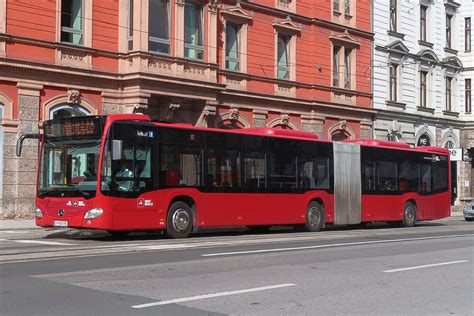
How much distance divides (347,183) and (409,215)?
4.26m

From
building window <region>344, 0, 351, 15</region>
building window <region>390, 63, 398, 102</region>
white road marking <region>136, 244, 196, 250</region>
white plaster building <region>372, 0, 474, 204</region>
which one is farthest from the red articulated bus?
building window <region>390, 63, 398, 102</region>

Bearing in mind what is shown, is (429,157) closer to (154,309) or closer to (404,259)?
(404,259)

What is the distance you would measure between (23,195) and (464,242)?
14.2m

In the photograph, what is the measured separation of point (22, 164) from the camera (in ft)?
72.4

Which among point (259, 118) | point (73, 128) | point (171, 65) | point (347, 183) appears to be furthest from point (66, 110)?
point (347, 183)

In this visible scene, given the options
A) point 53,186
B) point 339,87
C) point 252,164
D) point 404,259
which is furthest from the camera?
point 339,87

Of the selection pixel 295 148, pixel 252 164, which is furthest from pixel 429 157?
pixel 252 164

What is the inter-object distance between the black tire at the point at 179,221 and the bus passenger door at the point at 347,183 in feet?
21.5

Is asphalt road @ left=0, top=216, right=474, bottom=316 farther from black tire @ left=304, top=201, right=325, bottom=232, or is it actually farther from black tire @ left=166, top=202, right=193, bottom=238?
black tire @ left=304, top=201, right=325, bottom=232

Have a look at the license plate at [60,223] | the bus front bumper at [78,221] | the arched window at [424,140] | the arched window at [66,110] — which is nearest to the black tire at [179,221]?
the bus front bumper at [78,221]

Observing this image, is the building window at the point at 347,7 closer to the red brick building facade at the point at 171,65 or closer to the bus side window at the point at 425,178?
the red brick building facade at the point at 171,65

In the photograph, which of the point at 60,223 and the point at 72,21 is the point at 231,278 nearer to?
the point at 60,223

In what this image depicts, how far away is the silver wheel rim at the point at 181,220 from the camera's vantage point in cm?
1673

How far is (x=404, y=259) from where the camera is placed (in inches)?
496
